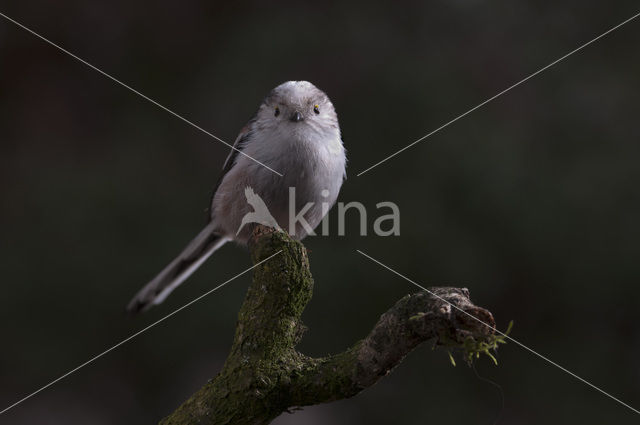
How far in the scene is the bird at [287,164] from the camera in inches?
126

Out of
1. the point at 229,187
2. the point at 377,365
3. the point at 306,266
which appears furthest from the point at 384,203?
the point at 377,365

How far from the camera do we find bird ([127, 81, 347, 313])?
10.5 feet

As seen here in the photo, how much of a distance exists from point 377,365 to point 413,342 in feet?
0.52

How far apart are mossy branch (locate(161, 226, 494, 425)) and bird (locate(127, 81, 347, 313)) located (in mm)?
590

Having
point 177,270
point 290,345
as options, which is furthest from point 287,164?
point 177,270

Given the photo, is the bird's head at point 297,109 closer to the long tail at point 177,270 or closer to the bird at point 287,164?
the bird at point 287,164

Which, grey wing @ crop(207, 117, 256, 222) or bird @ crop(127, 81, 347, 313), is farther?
grey wing @ crop(207, 117, 256, 222)

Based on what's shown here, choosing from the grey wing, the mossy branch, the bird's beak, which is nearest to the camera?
the mossy branch

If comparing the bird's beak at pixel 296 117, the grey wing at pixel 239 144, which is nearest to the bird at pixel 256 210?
the grey wing at pixel 239 144

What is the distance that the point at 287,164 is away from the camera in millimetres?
3201

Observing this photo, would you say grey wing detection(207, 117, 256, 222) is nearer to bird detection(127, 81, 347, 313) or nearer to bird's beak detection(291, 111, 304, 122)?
bird detection(127, 81, 347, 313)

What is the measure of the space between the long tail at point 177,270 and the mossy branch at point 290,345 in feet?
4.92

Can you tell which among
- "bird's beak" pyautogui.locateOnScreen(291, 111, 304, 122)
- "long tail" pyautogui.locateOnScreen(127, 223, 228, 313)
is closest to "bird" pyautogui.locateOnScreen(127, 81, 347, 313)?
"bird's beak" pyautogui.locateOnScreen(291, 111, 304, 122)

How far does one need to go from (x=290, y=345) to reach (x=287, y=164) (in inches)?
40.4
